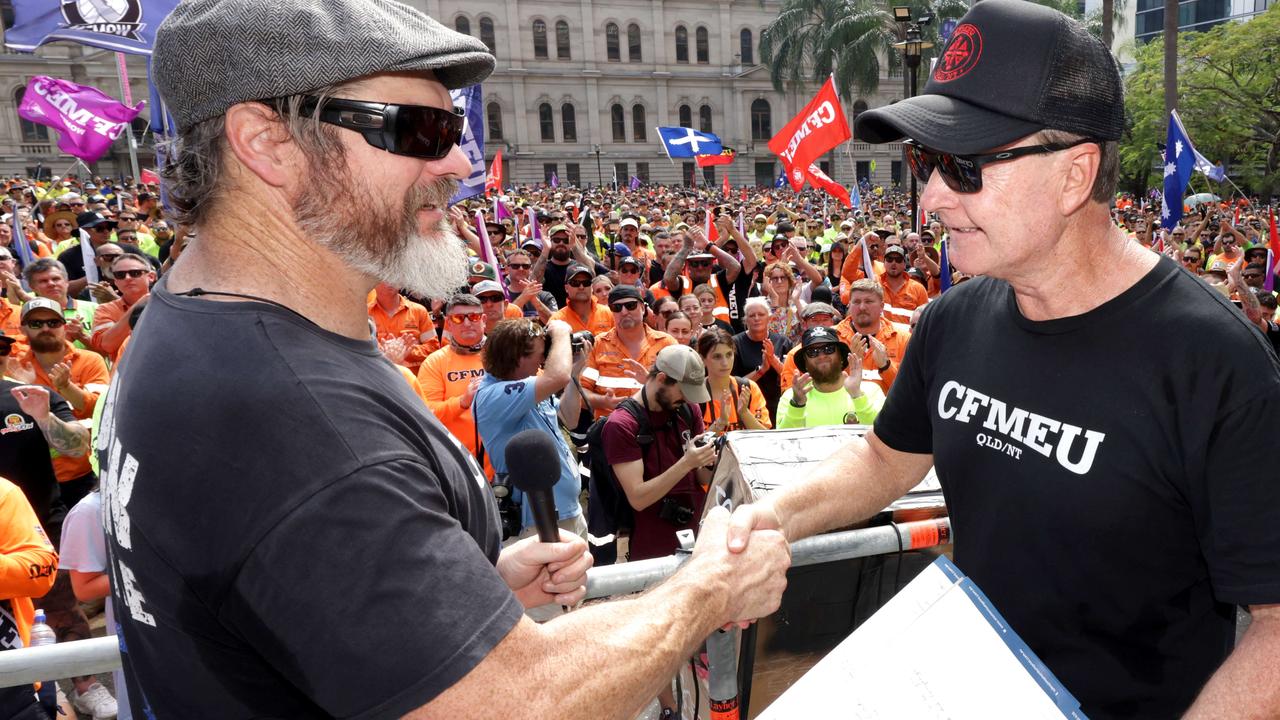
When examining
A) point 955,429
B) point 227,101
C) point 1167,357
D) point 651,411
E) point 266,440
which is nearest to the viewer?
point 266,440

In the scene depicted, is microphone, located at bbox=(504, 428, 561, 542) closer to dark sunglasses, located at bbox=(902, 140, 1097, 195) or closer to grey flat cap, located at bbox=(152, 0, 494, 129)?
grey flat cap, located at bbox=(152, 0, 494, 129)

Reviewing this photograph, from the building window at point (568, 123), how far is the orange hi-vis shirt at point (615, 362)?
5472 centimetres

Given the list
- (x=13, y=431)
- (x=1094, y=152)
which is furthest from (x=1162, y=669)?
(x=13, y=431)

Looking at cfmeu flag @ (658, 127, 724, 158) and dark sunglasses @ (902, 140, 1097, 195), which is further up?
dark sunglasses @ (902, 140, 1097, 195)

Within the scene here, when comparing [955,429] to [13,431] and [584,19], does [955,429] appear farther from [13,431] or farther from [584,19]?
[584,19]

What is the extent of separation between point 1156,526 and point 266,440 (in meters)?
1.43

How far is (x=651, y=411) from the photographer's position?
4.50m

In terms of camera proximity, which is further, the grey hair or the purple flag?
the purple flag

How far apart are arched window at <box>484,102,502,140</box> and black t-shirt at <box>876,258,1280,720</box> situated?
192ft

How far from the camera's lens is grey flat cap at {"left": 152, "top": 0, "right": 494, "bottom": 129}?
1211 millimetres

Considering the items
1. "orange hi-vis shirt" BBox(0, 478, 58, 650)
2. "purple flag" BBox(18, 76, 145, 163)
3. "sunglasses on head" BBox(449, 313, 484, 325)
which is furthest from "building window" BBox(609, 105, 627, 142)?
"orange hi-vis shirt" BBox(0, 478, 58, 650)

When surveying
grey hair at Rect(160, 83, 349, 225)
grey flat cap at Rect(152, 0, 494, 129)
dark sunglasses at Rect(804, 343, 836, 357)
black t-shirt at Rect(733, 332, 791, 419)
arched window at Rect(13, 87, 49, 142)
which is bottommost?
arched window at Rect(13, 87, 49, 142)

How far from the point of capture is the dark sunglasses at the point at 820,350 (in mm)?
5430

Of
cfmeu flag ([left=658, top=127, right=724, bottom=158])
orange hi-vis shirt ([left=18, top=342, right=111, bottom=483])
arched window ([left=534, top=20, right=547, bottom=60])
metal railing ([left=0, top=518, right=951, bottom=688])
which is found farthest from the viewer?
arched window ([left=534, top=20, right=547, bottom=60])
